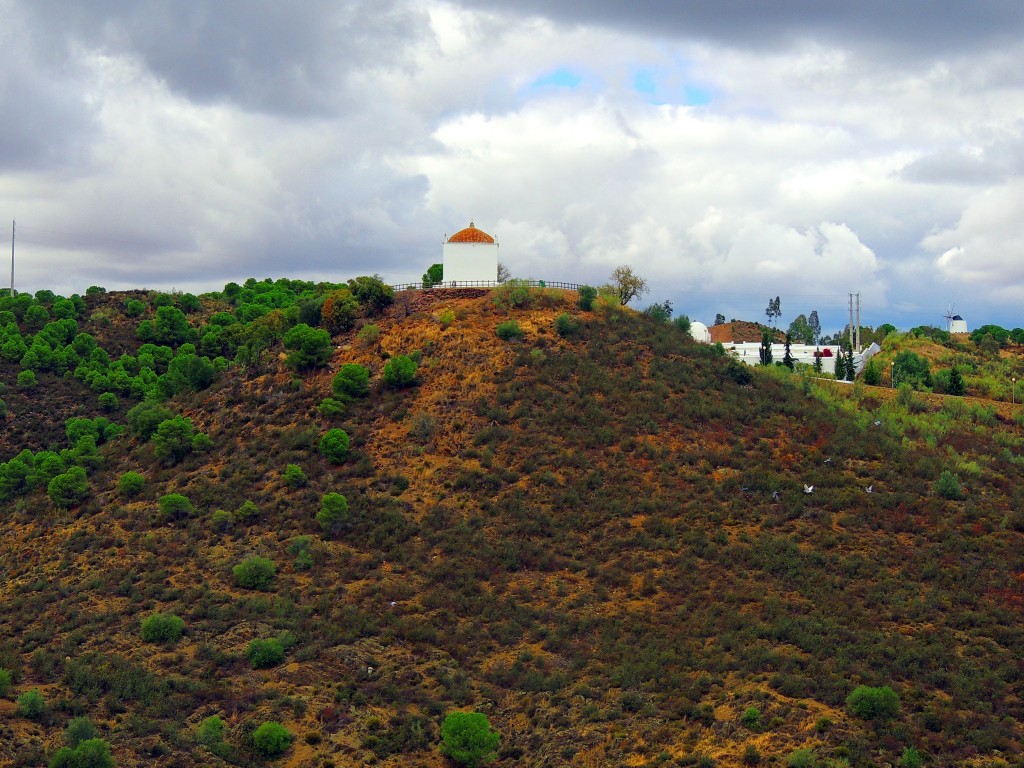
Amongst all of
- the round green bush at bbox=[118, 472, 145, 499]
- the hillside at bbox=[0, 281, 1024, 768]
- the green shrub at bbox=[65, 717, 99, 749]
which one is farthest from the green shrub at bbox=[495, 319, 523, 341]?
the green shrub at bbox=[65, 717, 99, 749]

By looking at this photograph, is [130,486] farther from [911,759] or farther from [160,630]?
[911,759]

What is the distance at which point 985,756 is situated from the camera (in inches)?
1432

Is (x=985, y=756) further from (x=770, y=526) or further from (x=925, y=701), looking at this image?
(x=770, y=526)

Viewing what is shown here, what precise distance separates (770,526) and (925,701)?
13.4 metres

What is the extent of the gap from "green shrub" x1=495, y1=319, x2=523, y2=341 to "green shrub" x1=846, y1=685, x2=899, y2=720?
1188 inches

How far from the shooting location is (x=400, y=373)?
60.6m

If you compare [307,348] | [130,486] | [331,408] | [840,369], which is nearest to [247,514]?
[331,408]

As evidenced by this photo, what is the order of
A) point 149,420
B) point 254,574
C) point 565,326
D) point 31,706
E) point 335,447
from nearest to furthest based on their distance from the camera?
1. point 31,706
2. point 254,574
3. point 335,447
4. point 149,420
5. point 565,326

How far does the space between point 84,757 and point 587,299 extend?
39682 mm

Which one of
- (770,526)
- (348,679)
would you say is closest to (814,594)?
(770,526)

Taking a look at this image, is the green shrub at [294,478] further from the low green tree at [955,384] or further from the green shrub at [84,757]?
the low green tree at [955,384]

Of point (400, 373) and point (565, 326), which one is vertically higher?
point (565, 326)

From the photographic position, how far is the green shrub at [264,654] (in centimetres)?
4419

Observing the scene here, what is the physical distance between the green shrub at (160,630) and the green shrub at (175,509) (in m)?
9.45
